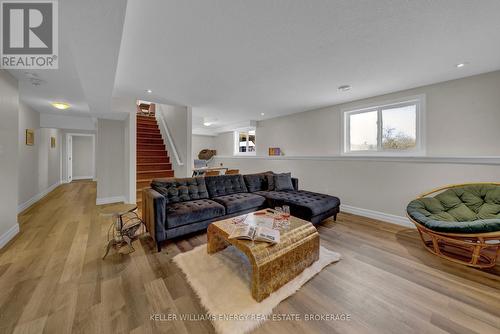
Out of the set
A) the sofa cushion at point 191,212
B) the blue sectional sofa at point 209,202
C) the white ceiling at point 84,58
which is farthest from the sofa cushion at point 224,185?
the white ceiling at point 84,58

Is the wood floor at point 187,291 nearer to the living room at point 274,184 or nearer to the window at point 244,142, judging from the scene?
the living room at point 274,184

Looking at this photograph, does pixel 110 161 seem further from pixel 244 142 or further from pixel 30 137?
pixel 244 142

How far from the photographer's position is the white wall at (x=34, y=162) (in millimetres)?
4012

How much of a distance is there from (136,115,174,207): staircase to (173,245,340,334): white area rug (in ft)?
9.08

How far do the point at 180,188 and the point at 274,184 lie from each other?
1.93 meters

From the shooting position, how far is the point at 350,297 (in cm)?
166

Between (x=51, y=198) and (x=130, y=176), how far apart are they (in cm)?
303

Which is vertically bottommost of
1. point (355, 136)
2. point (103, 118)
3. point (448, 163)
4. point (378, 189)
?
point (378, 189)

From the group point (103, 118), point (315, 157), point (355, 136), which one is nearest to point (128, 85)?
point (103, 118)

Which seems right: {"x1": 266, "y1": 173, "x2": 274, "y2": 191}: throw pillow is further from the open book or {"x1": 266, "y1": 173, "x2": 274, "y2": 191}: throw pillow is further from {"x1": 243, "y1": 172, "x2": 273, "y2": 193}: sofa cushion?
the open book

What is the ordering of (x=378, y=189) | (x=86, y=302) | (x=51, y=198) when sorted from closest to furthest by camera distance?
(x=86, y=302), (x=378, y=189), (x=51, y=198)

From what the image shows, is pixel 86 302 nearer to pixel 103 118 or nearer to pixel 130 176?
pixel 130 176

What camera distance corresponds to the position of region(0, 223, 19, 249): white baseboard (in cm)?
245

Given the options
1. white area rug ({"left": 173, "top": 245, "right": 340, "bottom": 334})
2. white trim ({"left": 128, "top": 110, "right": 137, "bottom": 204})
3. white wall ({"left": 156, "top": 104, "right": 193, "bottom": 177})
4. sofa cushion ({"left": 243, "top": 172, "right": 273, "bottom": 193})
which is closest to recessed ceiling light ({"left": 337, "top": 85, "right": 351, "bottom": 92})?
sofa cushion ({"left": 243, "top": 172, "right": 273, "bottom": 193})
